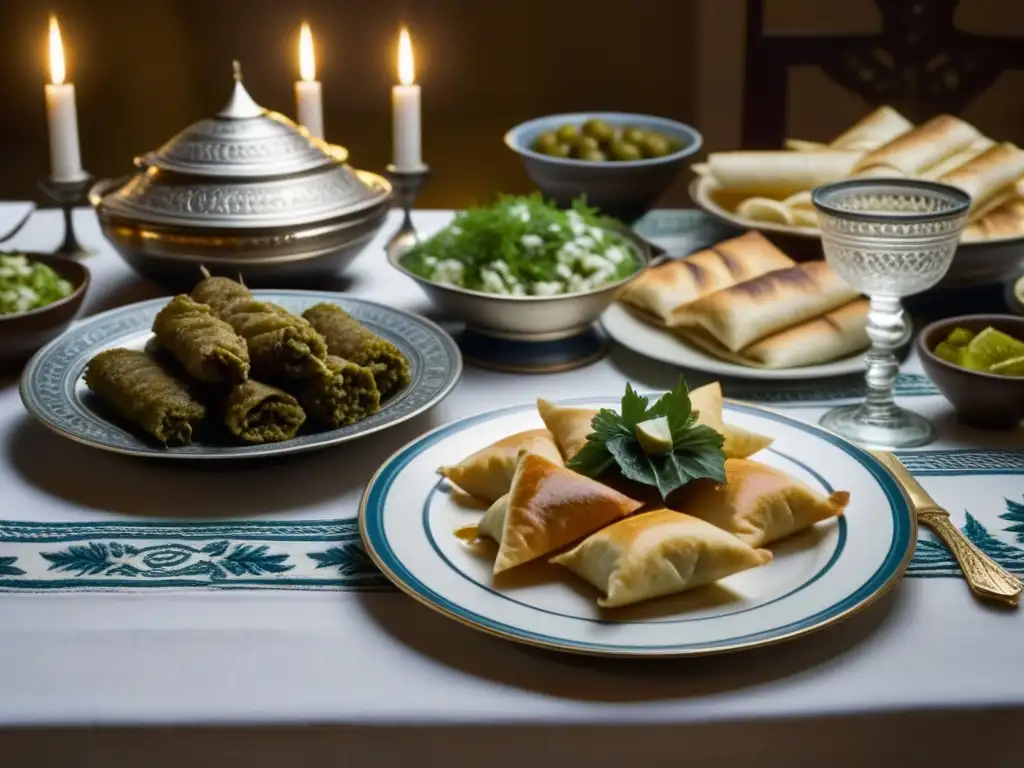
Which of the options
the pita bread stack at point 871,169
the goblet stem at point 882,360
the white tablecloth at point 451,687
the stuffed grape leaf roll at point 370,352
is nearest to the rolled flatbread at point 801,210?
the pita bread stack at point 871,169

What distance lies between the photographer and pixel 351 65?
11.8 feet

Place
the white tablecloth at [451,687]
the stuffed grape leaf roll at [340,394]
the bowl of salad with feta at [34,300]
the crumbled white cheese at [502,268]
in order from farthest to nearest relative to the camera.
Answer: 1. the crumbled white cheese at [502,268]
2. the bowl of salad with feta at [34,300]
3. the stuffed grape leaf roll at [340,394]
4. the white tablecloth at [451,687]

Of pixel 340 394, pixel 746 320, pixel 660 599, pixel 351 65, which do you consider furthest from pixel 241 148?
pixel 351 65

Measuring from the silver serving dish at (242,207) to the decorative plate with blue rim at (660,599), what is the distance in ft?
1.59

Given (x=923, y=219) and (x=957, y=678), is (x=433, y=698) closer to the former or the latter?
Answer: (x=957, y=678)

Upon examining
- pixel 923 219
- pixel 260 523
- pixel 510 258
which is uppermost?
pixel 923 219

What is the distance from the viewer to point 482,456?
3.28 ft

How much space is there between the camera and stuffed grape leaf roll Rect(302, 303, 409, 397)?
1.16 m

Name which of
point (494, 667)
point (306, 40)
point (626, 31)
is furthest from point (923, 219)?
point (626, 31)

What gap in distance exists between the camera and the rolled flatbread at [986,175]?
5.08 feet

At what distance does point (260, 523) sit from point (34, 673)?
245 mm

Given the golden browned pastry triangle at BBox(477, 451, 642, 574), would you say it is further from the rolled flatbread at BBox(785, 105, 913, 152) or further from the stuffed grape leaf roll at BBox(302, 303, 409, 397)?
the rolled flatbread at BBox(785, 105, 913, 152)

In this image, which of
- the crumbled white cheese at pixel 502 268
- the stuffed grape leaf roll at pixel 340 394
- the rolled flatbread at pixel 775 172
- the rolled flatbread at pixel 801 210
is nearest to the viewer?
the stuffed grape leaf roll at pixel 340 394

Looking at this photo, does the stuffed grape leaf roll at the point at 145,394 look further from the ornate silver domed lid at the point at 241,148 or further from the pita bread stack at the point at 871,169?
the pita bread stack at the point at 871,169
